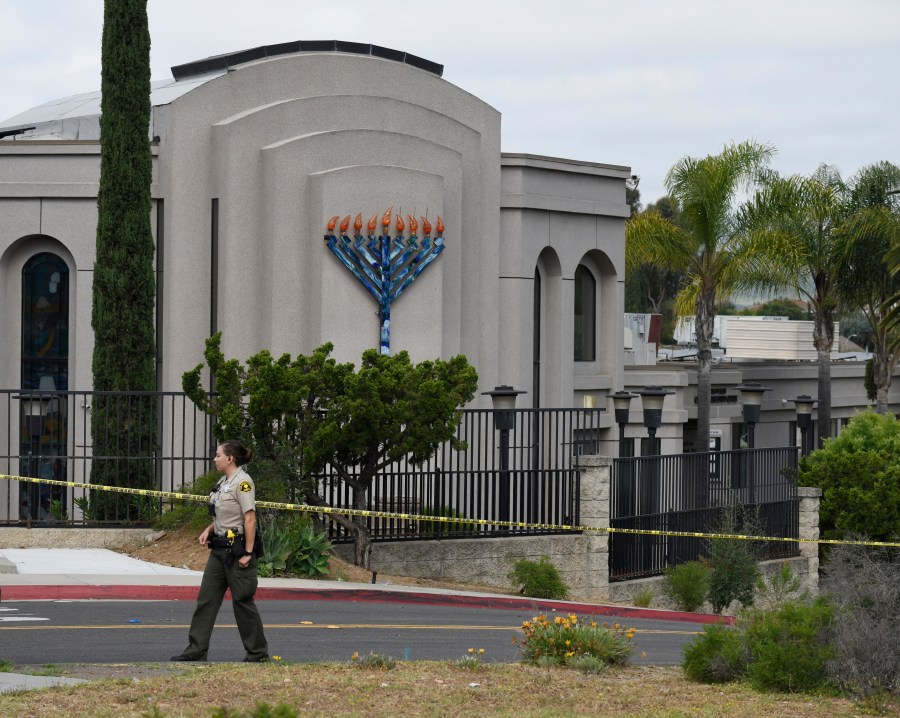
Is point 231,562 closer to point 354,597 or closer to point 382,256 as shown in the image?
point 354,597

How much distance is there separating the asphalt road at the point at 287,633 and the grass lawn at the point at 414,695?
3.78 ft

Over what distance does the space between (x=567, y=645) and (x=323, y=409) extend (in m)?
8.63

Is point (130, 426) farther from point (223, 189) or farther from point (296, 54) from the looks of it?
point (296, 54)

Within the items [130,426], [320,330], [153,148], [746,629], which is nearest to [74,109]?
[153,148]

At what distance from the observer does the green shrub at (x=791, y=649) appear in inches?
436

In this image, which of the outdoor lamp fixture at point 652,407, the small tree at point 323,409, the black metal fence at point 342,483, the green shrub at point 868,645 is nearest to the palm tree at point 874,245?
the outdoor lamp fixture at point 652,407

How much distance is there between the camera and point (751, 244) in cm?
3406

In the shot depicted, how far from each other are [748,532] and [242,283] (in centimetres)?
1018

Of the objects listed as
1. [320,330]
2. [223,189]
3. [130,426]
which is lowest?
[130,426]

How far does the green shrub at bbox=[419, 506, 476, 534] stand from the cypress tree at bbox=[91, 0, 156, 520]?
13.8 feet

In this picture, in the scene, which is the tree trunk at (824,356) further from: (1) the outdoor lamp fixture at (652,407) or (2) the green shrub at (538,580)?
(2) the green shrub at (538,580)

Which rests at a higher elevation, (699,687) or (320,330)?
(320,330)

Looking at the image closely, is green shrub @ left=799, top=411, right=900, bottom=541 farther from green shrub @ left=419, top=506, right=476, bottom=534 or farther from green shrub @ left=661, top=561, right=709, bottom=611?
green shrub @ left=419, top=506, right=476, bottom=534

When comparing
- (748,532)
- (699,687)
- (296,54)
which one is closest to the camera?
(699,687)
